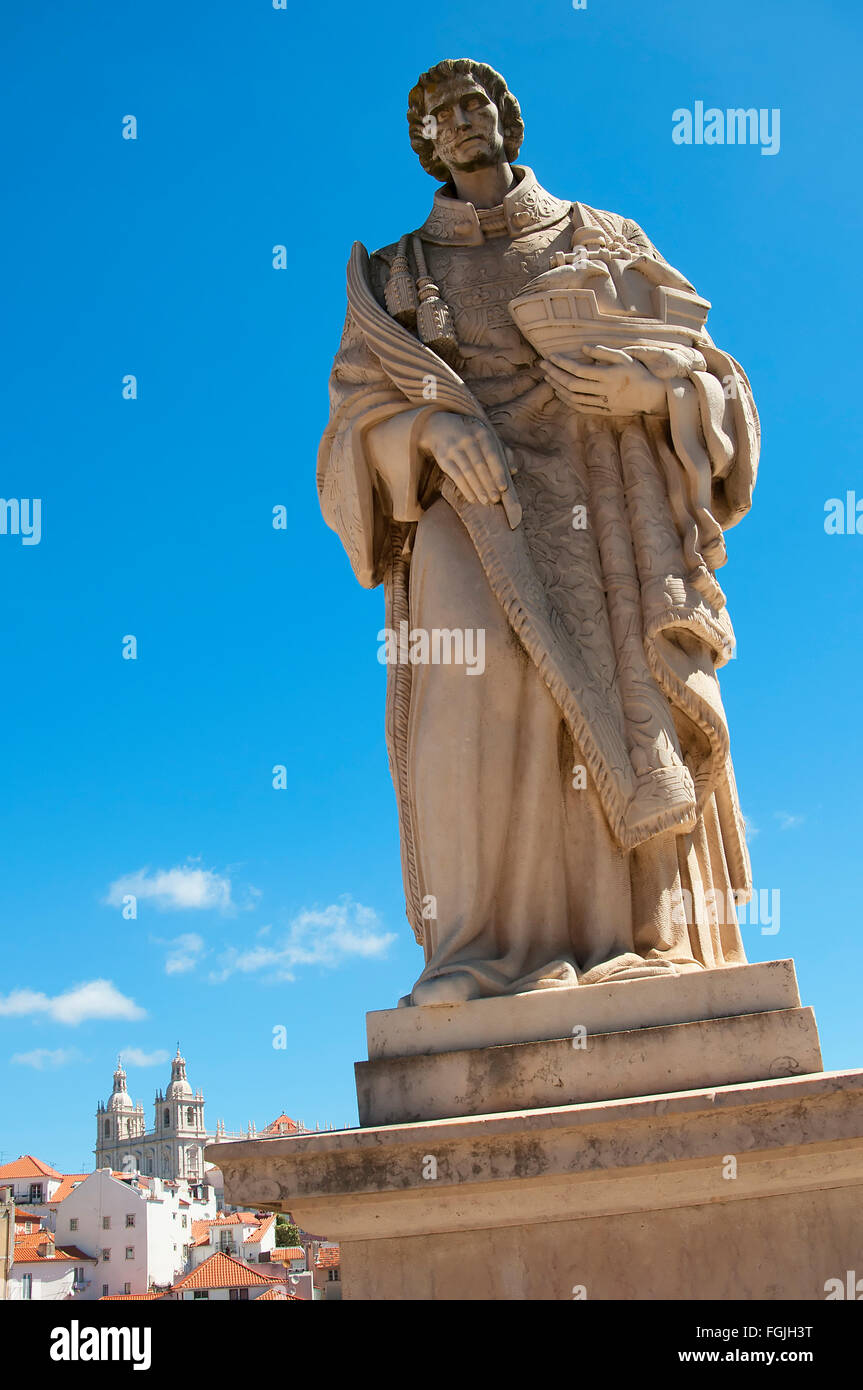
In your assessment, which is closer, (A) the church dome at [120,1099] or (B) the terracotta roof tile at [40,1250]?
(B) the terracotta roof tile at [40,1250]

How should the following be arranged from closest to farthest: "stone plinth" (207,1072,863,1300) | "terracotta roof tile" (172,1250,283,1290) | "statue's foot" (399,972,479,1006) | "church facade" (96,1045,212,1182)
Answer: "stone plinth" (207,1072,863,1300) < "statue's foot" (399,972,479,1006) < "terracotta roof tile" (172,1250,283,1290) < "church facade" (96,1045,212,1182)

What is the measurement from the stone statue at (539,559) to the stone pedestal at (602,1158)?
31cm

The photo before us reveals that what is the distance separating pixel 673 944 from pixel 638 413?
2.21 metres

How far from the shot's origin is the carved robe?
15.4 ft

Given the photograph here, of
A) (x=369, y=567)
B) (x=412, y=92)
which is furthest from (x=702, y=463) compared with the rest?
(x=412, y=92)

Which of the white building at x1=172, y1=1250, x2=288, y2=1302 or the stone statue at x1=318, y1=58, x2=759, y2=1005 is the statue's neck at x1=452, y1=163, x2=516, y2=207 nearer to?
the stone statue at x1=318, y1=58, x2=759, y2=1005

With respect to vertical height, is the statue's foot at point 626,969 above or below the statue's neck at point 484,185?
below

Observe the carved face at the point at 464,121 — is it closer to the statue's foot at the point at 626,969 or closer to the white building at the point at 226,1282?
the statue's foot at the point at 626,969

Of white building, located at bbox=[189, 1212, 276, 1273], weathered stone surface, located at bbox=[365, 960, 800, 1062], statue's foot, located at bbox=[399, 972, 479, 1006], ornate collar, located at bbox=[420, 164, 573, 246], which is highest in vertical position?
ornate collar, located at bbox=[420, 164, 573, 246]

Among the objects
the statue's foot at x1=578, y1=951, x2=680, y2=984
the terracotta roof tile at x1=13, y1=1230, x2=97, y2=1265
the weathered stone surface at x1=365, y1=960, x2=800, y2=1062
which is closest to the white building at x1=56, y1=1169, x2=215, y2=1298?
the terracotta roof tile at x1=13, y1=1230, x2=97, y2=1265

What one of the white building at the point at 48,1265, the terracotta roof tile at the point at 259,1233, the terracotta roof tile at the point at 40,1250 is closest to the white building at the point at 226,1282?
the white building at the point at 48,1265

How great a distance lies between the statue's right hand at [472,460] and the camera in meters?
5.10

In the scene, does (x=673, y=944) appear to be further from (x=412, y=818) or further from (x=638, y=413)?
(x=638, y=413)

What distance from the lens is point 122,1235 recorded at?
231 ft
